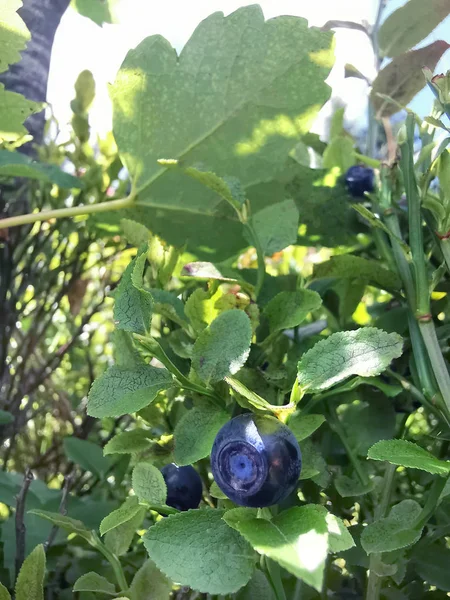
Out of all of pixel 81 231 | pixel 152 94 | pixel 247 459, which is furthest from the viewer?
pixel 81 231

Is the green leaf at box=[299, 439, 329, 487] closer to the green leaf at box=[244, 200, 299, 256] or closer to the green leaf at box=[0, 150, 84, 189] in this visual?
the green leaf at box=[244, 200, 299, 256]

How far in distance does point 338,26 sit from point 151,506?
1.80 ft

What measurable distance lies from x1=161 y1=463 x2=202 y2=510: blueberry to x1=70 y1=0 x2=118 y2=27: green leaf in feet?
3.10

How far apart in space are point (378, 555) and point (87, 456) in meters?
0.37

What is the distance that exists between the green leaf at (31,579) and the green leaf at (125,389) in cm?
12

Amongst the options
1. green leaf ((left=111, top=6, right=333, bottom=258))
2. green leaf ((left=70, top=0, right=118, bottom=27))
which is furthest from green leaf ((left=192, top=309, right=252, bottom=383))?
green leaf ((left=70, top=0, right=118, bottom=27))

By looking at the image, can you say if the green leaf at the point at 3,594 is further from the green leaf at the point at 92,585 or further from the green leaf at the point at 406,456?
the green leaf at the point at 406,456

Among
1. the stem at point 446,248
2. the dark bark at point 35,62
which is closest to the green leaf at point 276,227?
the stem at point 446,248

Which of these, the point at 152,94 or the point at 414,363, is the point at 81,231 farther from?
the point at 414,363

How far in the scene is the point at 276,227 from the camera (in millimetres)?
428

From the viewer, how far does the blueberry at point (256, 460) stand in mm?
258

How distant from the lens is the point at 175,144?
1.63 ft

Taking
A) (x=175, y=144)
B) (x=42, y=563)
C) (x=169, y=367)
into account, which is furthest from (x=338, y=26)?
(x=42, y=563)

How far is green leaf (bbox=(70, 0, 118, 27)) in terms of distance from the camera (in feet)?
3.32
